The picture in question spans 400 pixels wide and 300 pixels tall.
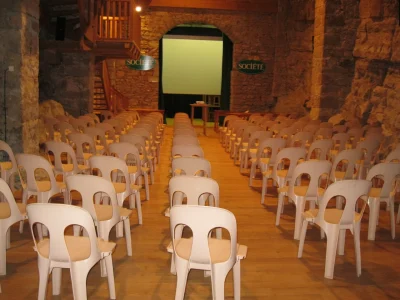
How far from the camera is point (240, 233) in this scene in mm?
4957

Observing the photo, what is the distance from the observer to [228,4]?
17672 mm

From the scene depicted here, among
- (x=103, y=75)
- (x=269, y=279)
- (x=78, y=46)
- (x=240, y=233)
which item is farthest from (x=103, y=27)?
(x=269, y=279)

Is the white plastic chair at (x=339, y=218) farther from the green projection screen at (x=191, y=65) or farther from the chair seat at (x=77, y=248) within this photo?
the green projection screen at (x=191, y=65)

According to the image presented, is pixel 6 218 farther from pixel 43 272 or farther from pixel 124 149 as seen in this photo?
pixel 124 149

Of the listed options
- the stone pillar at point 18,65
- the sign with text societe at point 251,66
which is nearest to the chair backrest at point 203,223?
the stone pillar at point 18,65

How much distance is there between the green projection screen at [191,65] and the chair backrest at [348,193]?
1653 cm

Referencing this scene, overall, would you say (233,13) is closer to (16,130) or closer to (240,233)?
(16,130)

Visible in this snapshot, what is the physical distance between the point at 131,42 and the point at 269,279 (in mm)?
8253

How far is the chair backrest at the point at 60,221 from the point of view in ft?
9.25

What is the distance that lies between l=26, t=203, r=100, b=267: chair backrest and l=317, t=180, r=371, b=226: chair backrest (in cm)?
186

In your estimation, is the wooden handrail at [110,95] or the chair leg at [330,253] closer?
the chair leg at [330,253]

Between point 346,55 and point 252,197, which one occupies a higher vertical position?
point 346,55

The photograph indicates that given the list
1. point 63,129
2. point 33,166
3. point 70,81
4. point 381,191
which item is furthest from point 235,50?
point 33,166

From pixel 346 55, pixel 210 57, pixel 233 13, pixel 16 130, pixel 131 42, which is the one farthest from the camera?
pixel 210 57
